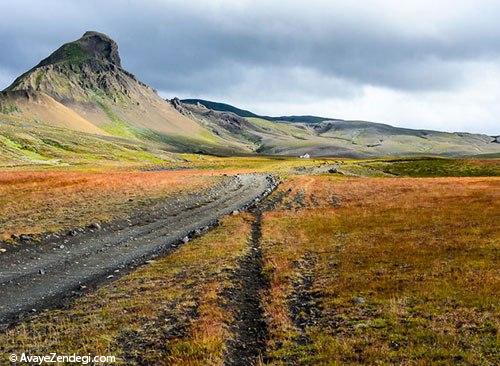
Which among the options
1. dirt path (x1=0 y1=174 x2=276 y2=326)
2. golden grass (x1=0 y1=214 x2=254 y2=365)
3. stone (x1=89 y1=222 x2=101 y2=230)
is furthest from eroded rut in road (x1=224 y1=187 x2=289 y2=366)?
stone (x1=89 y1=222 x2=101 y2=230)

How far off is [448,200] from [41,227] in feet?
127

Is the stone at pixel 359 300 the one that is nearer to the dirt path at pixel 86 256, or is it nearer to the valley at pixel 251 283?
the valley at pixel 251 283

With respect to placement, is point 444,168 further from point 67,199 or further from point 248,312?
point 248,312

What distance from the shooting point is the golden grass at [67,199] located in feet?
113

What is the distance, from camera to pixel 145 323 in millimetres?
15883

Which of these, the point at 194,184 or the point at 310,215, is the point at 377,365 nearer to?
the point at 310,215

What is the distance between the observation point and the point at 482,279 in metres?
19.2

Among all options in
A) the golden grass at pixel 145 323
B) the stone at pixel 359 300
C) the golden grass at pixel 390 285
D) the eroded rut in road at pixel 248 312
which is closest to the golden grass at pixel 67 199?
the golden grass at pixel 145 323

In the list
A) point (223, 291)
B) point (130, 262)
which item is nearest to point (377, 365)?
point (223, 291)

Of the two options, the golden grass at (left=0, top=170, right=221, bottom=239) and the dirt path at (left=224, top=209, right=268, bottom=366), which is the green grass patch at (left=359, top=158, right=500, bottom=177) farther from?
the dirt path at (left=224, top=209, right=268, bottom=366)

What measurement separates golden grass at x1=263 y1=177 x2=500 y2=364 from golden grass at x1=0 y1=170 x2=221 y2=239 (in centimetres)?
1477

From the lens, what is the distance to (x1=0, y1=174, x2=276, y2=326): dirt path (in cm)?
1928

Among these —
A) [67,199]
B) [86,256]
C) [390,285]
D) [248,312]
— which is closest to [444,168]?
[67,199]

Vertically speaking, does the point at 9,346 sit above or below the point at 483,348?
below
